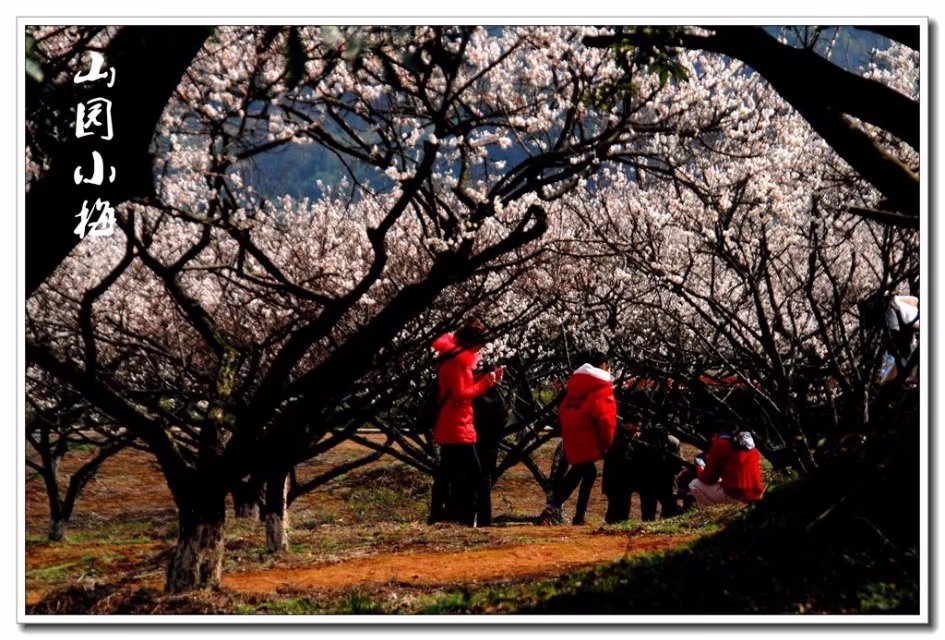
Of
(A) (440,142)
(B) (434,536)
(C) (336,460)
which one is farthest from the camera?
(C) (336,460)

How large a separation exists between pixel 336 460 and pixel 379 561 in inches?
484

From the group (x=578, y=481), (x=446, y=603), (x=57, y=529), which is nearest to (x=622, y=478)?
(x=578, y=481)

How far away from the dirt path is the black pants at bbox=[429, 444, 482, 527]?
4.01ft

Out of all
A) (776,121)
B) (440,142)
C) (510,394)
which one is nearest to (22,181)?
(440,142)

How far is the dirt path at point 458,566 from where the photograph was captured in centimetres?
641

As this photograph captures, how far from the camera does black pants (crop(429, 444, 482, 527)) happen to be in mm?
8938

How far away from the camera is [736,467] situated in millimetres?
9391

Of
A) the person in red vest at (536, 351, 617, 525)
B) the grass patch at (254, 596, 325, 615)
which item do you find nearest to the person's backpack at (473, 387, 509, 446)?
the person in red vest at (536, 351, 617, 525)

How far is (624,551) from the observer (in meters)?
7.51

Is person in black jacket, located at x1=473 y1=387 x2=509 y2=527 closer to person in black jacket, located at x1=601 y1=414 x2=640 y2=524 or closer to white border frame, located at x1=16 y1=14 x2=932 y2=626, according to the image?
person in black jacket, located at x1=601 y1=414 x2=640 y2=524

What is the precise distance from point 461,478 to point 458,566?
2.22 meters

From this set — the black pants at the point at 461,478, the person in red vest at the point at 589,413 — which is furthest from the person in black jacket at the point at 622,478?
the black pants at the point at 461,478

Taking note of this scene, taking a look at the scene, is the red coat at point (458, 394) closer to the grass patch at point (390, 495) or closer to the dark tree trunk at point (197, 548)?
the dark tree trunk at point (197, 548)
